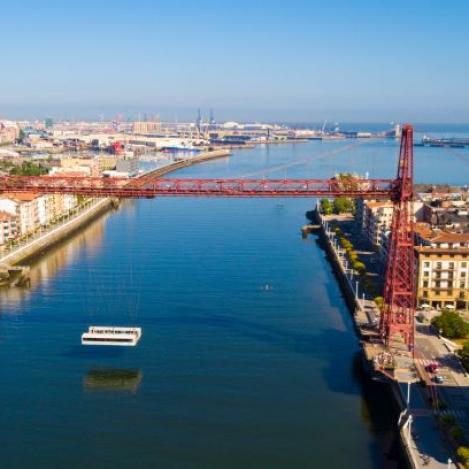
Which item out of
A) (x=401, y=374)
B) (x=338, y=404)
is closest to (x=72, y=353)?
(x=338, y=404)

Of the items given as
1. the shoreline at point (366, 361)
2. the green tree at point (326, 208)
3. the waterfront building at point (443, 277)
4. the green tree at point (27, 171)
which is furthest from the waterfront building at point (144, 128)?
the waterfront building at point (443, 277)

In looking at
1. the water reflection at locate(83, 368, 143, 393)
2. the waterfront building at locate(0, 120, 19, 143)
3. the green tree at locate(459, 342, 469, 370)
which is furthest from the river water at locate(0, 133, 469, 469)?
the waterfront building at locate(0, 120, 19, 143)

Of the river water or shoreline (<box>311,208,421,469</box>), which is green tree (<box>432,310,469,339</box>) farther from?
the river water

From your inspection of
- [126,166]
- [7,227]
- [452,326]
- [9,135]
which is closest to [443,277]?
[452,326]

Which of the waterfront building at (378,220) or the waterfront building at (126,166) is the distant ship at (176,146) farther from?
the waterfront building at (378,220)

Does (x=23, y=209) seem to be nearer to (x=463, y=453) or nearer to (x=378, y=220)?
(x=378, y=220)

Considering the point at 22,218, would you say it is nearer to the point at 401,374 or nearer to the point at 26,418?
the point at 26,418
